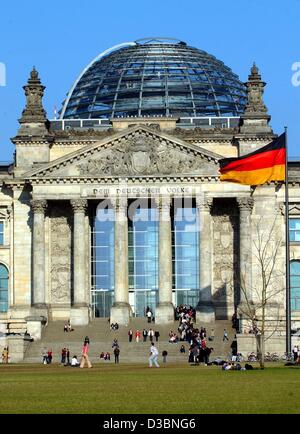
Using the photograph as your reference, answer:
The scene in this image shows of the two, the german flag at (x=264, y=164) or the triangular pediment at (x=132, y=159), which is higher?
the triangular pediment at (x=132, y=159)

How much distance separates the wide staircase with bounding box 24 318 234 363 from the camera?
4333 inches

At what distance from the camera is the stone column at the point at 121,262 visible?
4882 inches

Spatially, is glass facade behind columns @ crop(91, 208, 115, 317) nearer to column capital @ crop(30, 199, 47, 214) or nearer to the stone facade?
the stone facade

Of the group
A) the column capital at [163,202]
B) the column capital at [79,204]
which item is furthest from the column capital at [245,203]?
the column capital at [79,204]

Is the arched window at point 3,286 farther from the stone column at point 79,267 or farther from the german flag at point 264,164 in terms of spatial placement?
the german flag at point 264,164

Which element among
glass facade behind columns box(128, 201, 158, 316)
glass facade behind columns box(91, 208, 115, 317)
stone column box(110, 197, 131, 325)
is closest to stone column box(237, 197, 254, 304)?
glass facade behind columns box(128, 201, 158, 316)

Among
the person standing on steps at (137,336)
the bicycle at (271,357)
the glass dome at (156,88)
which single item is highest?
the glass dome at (156,88)

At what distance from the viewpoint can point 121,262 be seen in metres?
125

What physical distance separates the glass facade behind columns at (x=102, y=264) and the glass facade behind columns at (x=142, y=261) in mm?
1865

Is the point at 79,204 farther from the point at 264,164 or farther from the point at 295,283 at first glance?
the point at 264,164

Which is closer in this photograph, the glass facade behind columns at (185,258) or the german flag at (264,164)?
the german flag at (264,164)

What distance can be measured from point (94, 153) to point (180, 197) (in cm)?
814

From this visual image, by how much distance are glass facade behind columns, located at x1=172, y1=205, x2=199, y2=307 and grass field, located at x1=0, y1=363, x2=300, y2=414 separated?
63.2 metres
